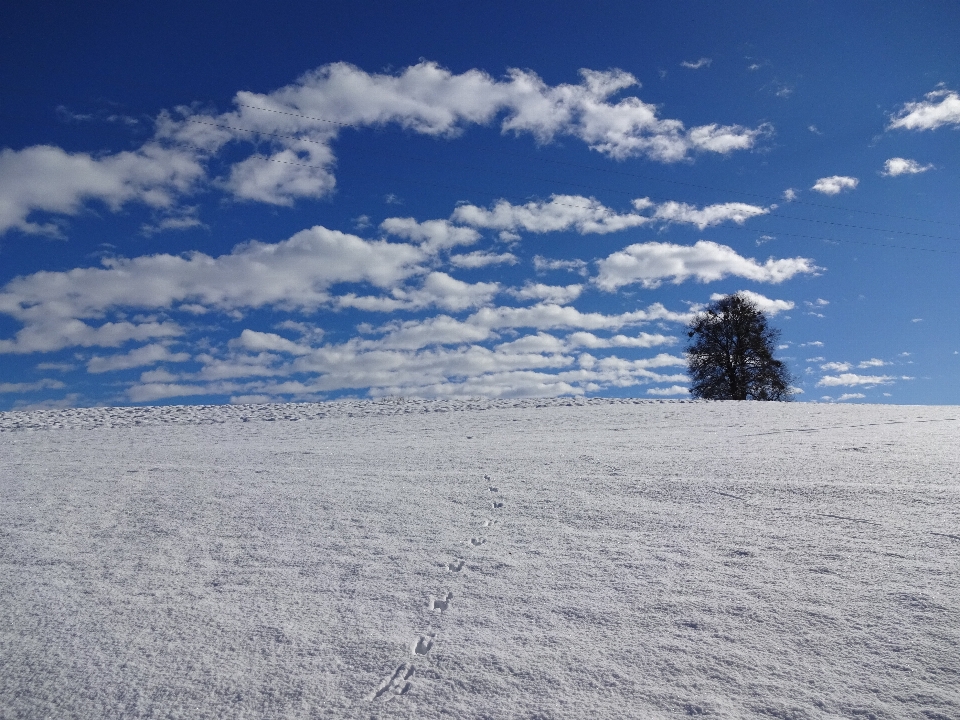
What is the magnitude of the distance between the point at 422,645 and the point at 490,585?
32.2 inches

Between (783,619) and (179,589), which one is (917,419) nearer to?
(783,619)

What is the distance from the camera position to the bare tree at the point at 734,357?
1097 inches

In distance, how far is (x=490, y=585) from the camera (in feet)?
14.6

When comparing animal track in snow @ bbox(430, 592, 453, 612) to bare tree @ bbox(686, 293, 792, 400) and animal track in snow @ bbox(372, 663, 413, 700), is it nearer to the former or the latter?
animal track in snow @ bbox(372, 663, 413, 700)

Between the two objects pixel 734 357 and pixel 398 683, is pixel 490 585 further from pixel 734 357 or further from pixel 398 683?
pixel 734 357

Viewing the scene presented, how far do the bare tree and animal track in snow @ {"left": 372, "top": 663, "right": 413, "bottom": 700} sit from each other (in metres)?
26.1

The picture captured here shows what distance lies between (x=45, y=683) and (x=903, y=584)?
4803 mm

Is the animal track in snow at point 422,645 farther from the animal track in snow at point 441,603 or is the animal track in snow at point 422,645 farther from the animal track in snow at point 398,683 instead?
the animal track in snow at point 441,603

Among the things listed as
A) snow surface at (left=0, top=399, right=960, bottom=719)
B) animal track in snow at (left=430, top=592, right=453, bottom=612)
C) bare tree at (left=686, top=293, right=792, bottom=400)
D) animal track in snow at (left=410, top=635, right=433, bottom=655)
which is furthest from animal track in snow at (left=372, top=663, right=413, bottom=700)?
bare tree at (left=686, top=293, right=792, bottom=400)

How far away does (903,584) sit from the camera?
165 inches

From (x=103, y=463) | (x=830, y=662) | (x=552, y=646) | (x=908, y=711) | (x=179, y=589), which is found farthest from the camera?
(x=103, y=463)

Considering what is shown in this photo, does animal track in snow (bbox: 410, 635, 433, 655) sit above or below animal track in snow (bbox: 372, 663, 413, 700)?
above

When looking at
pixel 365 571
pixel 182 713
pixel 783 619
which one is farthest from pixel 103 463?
pixel 783 619

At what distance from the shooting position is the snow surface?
3.35 meters
